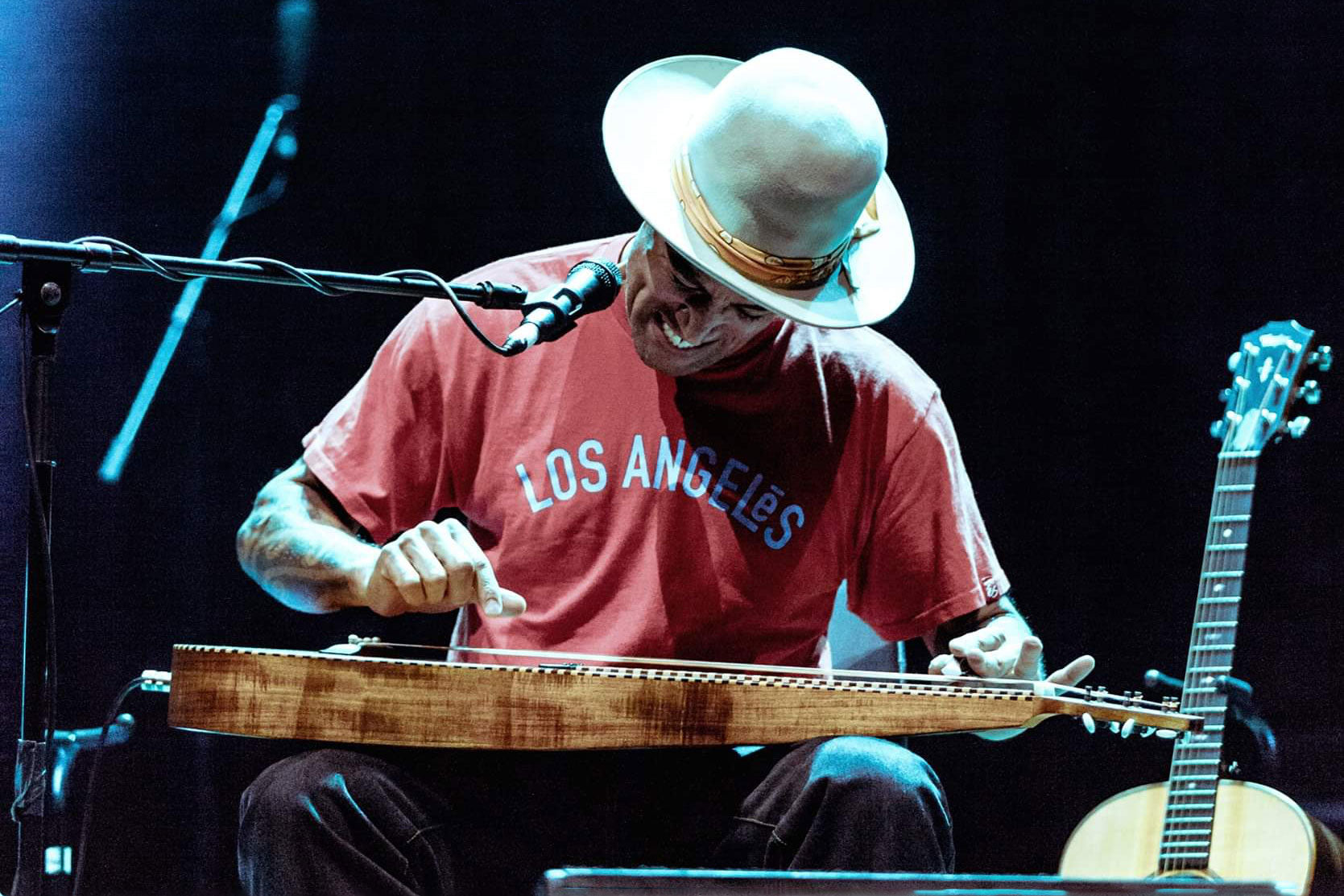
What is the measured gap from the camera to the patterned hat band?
1981mm

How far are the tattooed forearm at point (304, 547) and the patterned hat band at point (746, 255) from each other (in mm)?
661

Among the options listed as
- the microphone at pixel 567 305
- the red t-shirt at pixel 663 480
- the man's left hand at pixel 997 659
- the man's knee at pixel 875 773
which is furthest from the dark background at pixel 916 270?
the man's knee at pixel 875 773

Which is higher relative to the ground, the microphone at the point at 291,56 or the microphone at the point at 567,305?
Result: the microphone at the point at 291,56

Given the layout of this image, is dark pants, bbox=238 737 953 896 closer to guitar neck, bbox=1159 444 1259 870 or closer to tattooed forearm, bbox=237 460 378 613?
tattooed forearm, bbox=237 460 378 613

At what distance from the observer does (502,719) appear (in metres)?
1.66

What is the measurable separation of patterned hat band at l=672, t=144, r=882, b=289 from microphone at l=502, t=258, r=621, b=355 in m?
0.25

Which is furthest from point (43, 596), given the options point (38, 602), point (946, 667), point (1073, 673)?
point (1073, 673)

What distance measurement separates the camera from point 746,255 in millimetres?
1980

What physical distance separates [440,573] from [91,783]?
1148mm

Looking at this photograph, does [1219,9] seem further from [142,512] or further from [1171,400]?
[142,512]

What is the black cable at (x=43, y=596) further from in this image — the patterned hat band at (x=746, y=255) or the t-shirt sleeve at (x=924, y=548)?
the t-shirt sleeve at (x=924, y=548)

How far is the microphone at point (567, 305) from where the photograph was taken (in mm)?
1625

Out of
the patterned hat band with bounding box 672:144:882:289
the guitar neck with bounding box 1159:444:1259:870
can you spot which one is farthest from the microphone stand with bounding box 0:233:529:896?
the guitar neck with bounding box 1159:444:1259:870

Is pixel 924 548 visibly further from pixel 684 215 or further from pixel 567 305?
pixel 567 305
